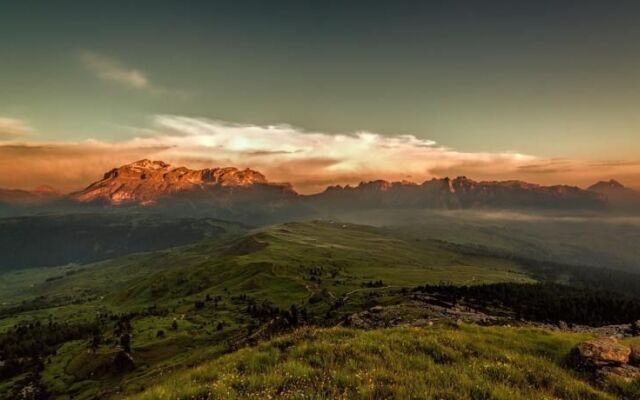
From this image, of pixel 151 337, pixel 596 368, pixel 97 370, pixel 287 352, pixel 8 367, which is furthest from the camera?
pixel 8 367

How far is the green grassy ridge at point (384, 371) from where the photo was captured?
13711 mm

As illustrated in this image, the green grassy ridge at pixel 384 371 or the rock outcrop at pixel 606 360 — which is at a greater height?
the green grassy ridge at pixel 384 371

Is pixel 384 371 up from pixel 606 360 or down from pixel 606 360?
up

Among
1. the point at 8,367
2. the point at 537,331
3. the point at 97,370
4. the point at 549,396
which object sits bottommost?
the point at 8,367

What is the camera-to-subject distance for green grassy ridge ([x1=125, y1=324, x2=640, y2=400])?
1371cm

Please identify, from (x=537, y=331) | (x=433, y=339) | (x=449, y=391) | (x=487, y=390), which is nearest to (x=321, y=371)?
(x=449, y=391)

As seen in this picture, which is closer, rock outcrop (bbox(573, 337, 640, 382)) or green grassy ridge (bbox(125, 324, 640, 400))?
green grassy ridge (bbox(125, 324, 640, 400))

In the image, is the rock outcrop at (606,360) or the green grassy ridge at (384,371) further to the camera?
the rock outcrop at (606,360)

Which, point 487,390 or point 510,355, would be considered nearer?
point 487,390

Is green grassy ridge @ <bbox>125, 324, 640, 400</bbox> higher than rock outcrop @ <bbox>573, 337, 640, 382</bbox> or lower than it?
higher

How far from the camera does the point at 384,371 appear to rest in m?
15.2

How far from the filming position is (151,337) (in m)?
146

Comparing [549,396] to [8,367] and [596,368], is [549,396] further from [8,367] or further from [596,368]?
[8,367]

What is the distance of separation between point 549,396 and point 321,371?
803 centimetres
